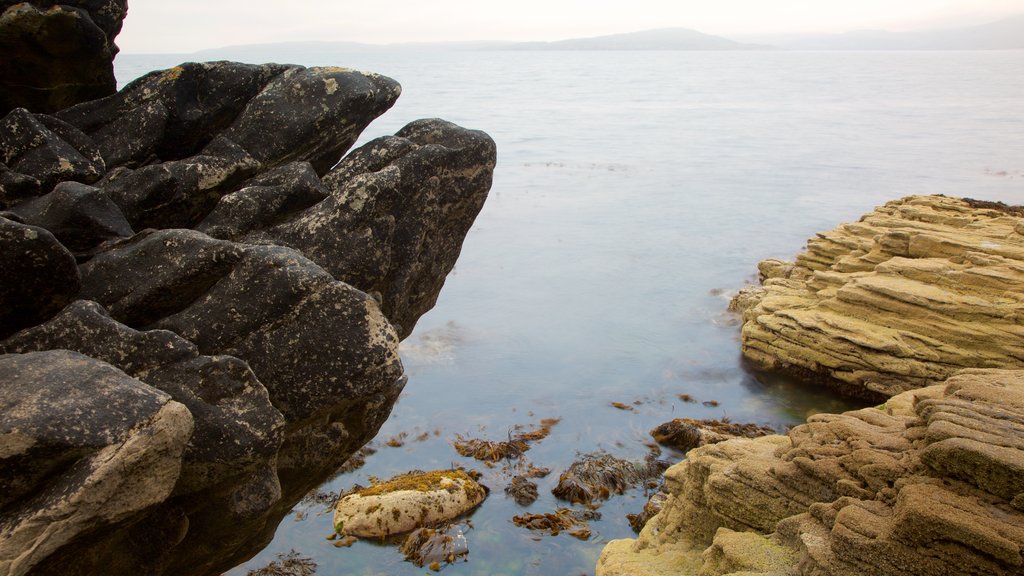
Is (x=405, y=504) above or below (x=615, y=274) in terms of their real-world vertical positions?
above

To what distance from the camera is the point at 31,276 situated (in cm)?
734

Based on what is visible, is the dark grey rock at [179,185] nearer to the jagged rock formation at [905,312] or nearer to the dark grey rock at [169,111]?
the dark grey rock at [169,111]

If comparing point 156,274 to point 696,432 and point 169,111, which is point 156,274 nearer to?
point 169,111

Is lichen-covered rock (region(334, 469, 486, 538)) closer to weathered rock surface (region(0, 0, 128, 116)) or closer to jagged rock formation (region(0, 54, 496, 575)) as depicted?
jagged rock formation (region(0, 54, 496, 575))

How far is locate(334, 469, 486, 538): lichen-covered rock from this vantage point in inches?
655

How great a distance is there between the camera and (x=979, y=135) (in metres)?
96.9

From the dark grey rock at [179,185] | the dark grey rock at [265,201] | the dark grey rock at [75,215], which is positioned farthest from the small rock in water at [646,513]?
the dark grey rock at [75,215]

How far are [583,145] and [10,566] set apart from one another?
9932cm

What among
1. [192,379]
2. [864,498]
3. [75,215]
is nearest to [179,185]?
[75,215]

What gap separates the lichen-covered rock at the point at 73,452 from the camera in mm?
5820

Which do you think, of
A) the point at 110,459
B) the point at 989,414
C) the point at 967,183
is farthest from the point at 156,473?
the point at 967,183

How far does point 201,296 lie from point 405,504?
9642mm

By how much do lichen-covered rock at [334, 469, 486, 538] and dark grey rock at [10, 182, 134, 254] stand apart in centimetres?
973

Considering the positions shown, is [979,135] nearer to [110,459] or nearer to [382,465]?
[382,465]
